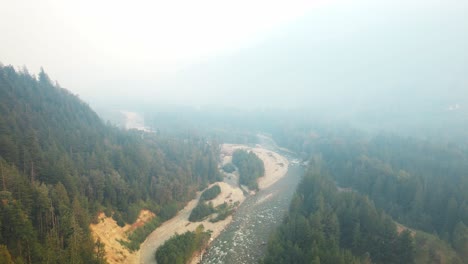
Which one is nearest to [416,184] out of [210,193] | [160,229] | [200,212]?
[210,193]

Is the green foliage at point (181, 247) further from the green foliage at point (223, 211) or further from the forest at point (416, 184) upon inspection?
the forest at point (416, 184)

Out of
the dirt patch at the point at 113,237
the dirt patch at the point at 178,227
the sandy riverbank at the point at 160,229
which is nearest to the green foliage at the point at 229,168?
the sandy riverbank at the point at 160,229

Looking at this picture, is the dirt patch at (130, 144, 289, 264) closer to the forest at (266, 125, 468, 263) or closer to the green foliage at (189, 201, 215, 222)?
the green foliage at (189, 201, 215, 222)

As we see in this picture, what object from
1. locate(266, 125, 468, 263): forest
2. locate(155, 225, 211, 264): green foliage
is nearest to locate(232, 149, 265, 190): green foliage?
locate(266, 125, 468, 263): forest

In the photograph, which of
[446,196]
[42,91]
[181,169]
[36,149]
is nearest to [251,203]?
[181,169]

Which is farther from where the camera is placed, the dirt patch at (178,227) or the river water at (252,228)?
the dirt patch at (178,227)

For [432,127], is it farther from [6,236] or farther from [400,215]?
[6,236]
